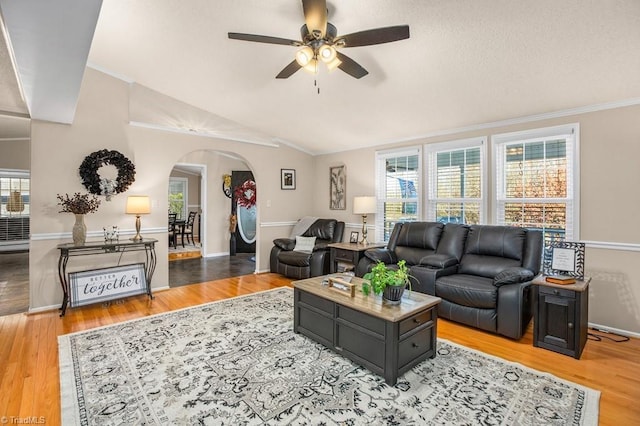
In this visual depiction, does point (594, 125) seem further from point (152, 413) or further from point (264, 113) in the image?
point (152, 413)

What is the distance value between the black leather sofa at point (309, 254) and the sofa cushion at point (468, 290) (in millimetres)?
2234

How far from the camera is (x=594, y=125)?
11.1 feet

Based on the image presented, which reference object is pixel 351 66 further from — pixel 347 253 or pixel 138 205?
pixel 138 205

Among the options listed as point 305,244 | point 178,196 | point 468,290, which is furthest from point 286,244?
point 178,196

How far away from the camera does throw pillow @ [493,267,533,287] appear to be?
3119 millimetres

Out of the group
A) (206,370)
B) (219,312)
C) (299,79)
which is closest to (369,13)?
(299,79)

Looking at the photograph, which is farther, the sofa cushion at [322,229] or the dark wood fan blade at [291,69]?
the sofa cushion at [322,229]

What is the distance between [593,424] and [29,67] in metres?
4.65

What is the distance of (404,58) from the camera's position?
121 inches

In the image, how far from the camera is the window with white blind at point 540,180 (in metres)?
3.59

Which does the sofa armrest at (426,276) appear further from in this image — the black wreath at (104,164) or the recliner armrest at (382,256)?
the black wreath at (104,164)

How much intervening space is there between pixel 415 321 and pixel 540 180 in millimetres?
2648

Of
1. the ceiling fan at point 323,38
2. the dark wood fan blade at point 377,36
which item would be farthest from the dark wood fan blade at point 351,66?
the dark wood fan blade at point 377,36

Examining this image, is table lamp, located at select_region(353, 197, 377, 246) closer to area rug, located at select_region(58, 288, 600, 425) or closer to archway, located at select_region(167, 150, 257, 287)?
area rug, located at select_region(58, 288, 600, 425)
